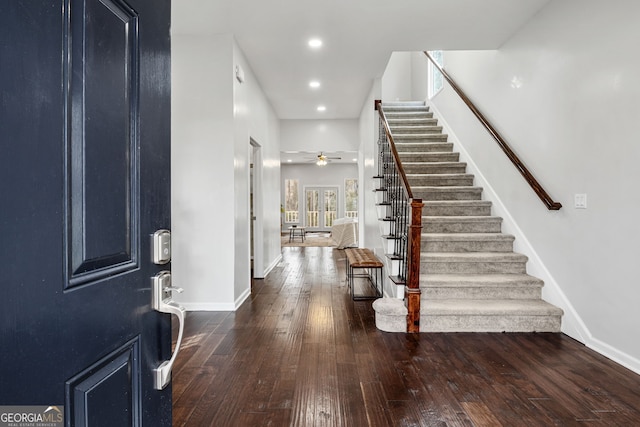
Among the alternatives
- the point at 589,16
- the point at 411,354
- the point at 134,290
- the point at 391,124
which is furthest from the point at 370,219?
the point at 134,290

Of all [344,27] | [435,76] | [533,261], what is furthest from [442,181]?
[435,76]

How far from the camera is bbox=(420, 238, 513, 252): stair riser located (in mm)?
3945

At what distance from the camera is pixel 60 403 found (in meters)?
0.58

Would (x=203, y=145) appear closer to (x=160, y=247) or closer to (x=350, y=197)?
(x=160, y=247)

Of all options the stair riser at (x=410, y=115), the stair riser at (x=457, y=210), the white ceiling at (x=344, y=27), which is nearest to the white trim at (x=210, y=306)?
the stair riser at (x=457, y=210)

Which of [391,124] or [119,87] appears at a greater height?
[391,124]

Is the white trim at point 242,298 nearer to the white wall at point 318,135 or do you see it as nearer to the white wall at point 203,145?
the white wall at point 203,145

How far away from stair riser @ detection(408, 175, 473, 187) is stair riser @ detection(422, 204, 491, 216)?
1.92 ft

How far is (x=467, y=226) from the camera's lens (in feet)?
13.9

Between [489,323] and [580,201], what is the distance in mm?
1325

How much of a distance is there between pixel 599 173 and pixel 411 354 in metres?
2.08

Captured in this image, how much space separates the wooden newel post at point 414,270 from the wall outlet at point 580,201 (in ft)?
4.29

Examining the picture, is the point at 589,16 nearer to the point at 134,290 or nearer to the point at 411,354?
the point at 411,354

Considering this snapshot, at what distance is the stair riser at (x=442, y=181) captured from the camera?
4.93m
